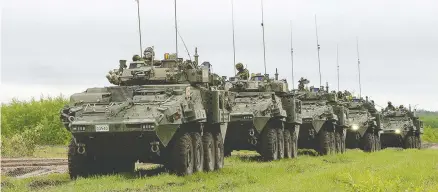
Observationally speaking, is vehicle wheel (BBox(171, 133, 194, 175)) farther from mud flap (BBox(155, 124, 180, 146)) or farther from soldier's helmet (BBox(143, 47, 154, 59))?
soldier's helmet (BBox(143, 47, 154, 59))

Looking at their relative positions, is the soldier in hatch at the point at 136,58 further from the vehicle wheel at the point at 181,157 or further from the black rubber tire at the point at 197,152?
the vehicle wheel at the point at 181,157

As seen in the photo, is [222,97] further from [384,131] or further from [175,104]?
[384,131]

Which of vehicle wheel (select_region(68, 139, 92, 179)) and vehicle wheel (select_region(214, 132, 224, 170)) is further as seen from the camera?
vehicle wheel (select_region(214, 132, 224, 170))

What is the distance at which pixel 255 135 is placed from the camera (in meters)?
24.1

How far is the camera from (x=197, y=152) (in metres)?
17.6

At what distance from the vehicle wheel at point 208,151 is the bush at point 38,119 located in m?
28.6

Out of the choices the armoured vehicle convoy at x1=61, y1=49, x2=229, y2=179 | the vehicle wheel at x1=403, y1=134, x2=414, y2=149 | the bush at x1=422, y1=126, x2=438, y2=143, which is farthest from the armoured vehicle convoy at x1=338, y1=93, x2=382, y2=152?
the bush at x1=422, y1=126, x2=438, y2=143

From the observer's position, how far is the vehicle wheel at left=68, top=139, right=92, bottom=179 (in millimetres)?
16250

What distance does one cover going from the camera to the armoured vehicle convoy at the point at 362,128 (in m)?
37.6

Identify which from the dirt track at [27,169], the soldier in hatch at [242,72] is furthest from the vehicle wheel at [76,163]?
the soldier in hatch at [242,72]

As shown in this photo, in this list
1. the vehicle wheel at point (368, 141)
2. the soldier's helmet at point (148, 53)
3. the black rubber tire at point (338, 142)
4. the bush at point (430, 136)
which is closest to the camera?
the soldier's helmet at point (148, 53)

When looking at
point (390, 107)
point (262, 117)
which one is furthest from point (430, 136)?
point (262, 117)

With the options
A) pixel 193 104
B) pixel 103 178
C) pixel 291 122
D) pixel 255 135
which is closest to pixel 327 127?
pixel 291 122

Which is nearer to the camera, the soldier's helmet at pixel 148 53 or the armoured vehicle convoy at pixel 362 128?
the soldier's helmet at pixel 148 53
